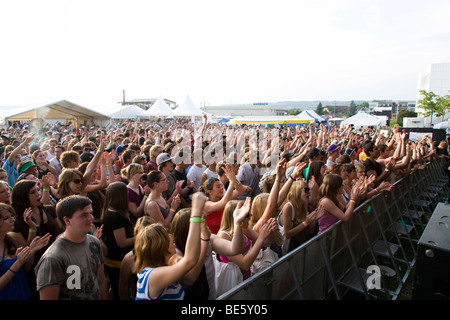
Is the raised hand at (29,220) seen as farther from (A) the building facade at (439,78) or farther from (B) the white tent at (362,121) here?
(A) the building facade at (439,78)

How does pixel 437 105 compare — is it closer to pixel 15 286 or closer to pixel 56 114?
pixel 56 114

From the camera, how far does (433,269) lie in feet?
6.69

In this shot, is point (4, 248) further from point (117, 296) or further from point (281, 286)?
point (281, 286)

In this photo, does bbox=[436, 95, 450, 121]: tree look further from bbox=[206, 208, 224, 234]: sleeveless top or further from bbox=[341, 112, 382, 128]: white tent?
bbox=[206, 208, 224, 234]: sleeveless top

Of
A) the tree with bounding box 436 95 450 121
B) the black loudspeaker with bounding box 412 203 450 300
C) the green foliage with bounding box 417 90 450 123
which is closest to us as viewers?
the black loudspeaker with bounding box 412 203 450 300

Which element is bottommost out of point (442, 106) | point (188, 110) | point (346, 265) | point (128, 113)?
point (346, 265)

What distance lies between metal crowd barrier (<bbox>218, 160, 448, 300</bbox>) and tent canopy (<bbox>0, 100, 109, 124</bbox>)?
17.9m

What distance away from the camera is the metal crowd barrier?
257 centimetres

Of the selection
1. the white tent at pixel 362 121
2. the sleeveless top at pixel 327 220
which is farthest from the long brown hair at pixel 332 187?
the white tent at pixel 362 121

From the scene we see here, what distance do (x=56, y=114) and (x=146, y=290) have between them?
21913 mm

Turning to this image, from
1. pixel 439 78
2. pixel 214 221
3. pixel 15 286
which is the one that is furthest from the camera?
pixel 439 78

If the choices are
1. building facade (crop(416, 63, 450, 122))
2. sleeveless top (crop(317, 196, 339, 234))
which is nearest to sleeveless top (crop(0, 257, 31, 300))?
sleeveless top (crop(317, 196, 339, 234))

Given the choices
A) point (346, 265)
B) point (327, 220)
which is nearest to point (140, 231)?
point (327, 220)
